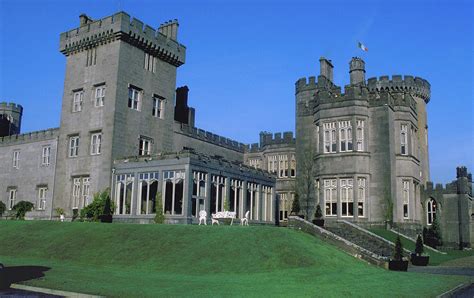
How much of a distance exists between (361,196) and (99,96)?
2264 cm

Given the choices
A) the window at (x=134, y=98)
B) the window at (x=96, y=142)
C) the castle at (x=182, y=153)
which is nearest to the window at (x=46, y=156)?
the castle at (x=182, y=153)

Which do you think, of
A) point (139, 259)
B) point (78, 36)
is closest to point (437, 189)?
point (139, 259)

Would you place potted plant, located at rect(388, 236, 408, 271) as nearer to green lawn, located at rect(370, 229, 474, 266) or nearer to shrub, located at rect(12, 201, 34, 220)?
green lawn, located at rect(370, 229, 474, 266)

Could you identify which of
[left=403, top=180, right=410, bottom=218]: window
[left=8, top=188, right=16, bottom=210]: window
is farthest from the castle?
[left=8, top=188, right=16, bottom=210]: window

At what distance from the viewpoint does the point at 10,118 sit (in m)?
54.2

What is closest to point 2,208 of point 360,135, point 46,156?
point 46,156

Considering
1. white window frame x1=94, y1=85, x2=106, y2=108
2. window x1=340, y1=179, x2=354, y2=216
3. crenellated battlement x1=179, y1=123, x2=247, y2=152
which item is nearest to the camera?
window x1=340, y1=179, x2=354, y2=216

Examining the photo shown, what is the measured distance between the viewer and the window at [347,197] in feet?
117

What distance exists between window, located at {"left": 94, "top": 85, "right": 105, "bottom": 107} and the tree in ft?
57.2

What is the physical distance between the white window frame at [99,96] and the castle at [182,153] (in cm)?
9

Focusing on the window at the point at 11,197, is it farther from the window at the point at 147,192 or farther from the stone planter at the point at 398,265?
the stone planter at the point at 398,265

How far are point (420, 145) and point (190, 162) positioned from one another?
24968mm

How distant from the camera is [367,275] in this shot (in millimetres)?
17891

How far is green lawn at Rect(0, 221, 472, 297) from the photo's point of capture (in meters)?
14.0
